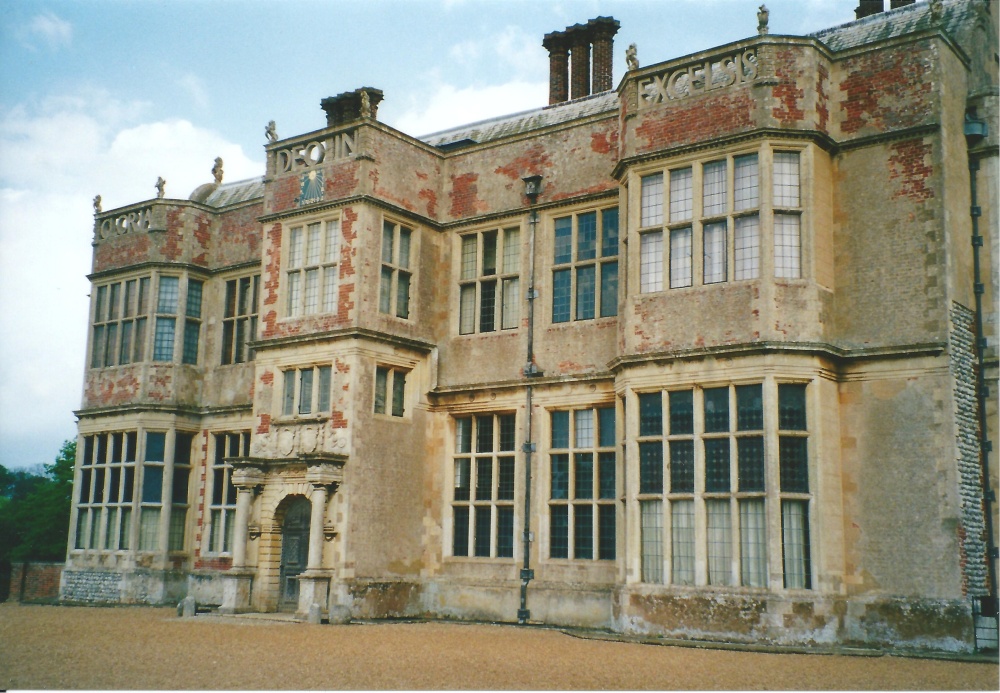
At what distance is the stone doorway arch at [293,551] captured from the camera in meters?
20.9

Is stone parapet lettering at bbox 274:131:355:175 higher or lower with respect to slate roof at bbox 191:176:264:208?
lower

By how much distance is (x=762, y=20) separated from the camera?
16391 mm

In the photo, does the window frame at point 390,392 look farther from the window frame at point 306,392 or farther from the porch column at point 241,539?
the porch column at point 241,539

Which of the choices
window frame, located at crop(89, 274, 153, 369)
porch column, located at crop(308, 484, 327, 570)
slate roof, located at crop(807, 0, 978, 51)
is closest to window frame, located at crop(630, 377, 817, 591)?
porch column, located at crop(308, 484, 327, 570)

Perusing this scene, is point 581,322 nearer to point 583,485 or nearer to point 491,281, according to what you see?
point 491,281

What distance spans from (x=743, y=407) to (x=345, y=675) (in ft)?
23.6

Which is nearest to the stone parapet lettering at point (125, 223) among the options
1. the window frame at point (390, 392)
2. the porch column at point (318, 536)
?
the window frame at point (390, 392)

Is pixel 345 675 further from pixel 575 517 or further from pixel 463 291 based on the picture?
pixel 463 291

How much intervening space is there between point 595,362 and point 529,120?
260 inches

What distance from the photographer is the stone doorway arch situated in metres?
20.9

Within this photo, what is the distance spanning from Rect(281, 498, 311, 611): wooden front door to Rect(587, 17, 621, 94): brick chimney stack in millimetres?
10992

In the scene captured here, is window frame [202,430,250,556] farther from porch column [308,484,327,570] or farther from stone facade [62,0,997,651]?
porch column [308,484,327,570]

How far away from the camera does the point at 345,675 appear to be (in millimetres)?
11555

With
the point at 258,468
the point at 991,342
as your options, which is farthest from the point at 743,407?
the point at 258,468
